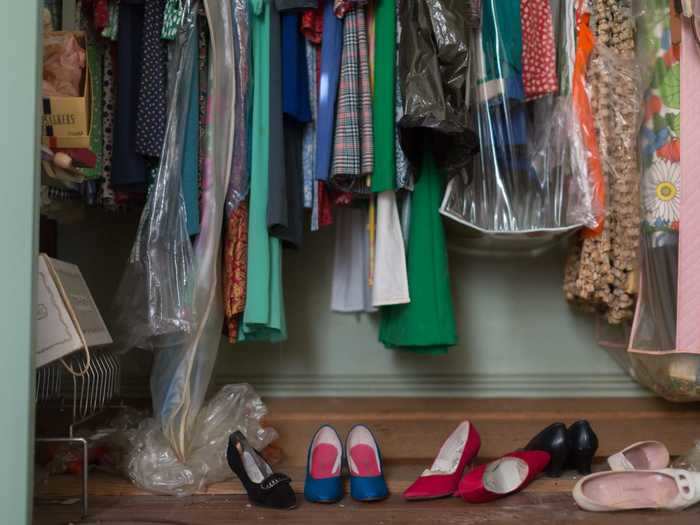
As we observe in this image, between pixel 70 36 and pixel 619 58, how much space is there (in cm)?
131

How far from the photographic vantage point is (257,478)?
58.9 inches

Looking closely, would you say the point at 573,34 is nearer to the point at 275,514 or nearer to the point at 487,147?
the point at 487,147

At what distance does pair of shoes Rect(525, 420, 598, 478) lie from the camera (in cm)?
160

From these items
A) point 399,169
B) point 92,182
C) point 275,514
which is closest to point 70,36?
point 92,182

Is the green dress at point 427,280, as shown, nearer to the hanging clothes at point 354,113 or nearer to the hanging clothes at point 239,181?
the hanging clothes at point 354,113

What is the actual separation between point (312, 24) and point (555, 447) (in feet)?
3.99

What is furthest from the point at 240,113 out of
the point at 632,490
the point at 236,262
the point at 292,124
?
the point at 632,490

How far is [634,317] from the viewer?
1.65 metres

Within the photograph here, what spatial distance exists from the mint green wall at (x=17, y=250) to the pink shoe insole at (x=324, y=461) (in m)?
0.64

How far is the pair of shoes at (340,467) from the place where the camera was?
4.87 feet

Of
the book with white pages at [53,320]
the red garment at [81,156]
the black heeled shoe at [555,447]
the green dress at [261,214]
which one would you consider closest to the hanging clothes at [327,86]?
the green dress at [261,214]

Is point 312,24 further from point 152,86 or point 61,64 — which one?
point 61,64

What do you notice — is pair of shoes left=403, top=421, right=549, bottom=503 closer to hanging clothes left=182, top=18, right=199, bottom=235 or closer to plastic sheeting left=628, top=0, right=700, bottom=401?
plastic sheeting left=628, top=0, right=700, bottom=401

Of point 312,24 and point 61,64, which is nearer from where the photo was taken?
point 61,64
